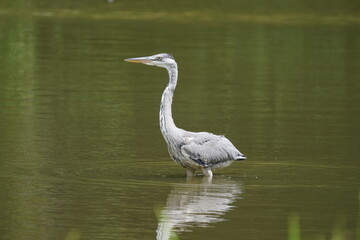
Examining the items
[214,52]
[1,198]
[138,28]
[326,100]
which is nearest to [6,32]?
[138,28]

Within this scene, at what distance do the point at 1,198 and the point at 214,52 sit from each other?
59.1 feet

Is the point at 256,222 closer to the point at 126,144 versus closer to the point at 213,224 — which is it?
the point at 213,224

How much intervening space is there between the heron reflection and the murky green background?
2 cm

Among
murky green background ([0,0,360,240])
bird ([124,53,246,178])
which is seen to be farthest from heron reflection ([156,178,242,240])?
bird ([124,53,246,178])

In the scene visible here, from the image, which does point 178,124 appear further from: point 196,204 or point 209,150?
point 196,204

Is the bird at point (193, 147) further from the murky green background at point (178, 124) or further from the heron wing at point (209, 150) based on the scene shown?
the murky green background at point (178, 124)

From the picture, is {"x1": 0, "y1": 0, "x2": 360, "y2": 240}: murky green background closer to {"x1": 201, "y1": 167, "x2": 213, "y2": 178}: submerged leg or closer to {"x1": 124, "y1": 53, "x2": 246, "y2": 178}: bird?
{"x1": 201, "y1": 167, "x2": 213, "y2": 178}: submerged leg

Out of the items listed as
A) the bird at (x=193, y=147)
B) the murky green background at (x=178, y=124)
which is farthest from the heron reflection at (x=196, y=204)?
the bird at (x=193, y=147)

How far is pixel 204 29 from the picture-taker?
124ft

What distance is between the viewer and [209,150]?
13.8 m

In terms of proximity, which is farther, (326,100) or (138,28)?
(138,28)

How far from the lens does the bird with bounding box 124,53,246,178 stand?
1368 centimetres

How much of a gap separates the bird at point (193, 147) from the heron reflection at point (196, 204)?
21 cm

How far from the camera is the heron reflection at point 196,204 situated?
11172 mm
